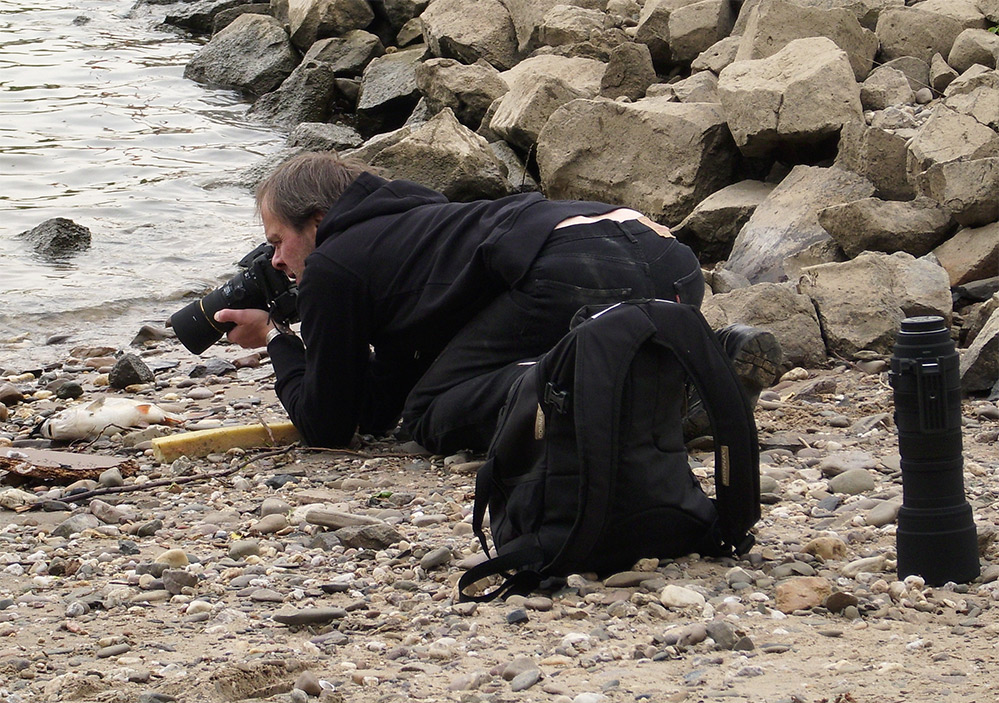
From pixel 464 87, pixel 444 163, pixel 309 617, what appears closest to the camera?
pixel 309 617

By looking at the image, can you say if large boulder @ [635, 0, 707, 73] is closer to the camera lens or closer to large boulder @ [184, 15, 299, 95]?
the camera lens

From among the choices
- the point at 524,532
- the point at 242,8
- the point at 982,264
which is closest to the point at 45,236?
the point at 982,264

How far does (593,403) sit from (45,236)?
7492 mm

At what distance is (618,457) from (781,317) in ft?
8.01

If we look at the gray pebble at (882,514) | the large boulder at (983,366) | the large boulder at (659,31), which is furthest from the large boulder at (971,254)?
the large boulder at (659,31)

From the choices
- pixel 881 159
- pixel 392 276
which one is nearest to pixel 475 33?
pixel 881 159

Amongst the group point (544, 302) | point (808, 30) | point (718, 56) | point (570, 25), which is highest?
point (570, 25)

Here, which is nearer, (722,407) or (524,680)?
(524,680)

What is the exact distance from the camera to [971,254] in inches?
224

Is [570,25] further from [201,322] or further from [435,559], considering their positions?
[435,559]

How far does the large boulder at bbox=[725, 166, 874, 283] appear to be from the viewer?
6.15m

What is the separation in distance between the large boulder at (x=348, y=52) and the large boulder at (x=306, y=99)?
0.92 feet

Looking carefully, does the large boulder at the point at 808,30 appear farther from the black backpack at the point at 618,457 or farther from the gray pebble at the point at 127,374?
the black backpack at the point at 618,457

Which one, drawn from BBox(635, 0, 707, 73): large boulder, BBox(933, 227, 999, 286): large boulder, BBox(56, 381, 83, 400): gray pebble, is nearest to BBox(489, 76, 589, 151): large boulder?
BBox(635, 0, 707, 73): large boulder
